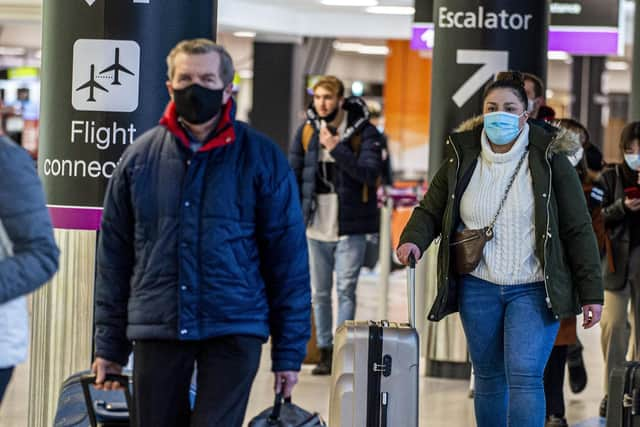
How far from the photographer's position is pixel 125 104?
562 cm

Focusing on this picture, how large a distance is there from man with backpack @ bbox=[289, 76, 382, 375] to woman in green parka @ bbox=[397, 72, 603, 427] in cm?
300

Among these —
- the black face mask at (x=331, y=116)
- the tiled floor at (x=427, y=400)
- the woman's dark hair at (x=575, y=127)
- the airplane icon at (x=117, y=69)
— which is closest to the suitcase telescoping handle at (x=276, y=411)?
the airplane icon at (x=117, y=69)

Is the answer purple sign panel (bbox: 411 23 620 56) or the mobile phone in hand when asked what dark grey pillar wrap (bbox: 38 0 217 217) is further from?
purple sign panel (bbox: 411 23 620 56)

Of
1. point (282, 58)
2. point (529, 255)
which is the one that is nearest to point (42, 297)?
point (529, 255)

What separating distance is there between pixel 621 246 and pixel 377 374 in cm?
272

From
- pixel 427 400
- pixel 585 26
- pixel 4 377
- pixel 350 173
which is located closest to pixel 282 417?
pixel 4 377

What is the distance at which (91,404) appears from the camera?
13.9 feet

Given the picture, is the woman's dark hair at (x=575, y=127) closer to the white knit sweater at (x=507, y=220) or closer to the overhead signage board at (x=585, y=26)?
the white knit sweater at (x=507, y=220)

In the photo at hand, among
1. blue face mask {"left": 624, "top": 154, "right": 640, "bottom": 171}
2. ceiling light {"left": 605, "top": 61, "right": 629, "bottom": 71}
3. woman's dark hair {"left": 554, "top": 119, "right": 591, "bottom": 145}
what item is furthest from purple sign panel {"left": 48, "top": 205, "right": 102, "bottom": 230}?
ceiling light {"left": 605, "top": 61, "right": 629, "bottom": 71}

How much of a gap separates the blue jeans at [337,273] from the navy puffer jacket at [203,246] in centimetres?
454

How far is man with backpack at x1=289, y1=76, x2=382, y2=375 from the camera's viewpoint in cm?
848

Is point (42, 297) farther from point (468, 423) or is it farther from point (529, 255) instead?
point (468, 423)

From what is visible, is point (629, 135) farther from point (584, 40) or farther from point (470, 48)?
point (584, 40)

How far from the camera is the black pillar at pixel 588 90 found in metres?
30.3
